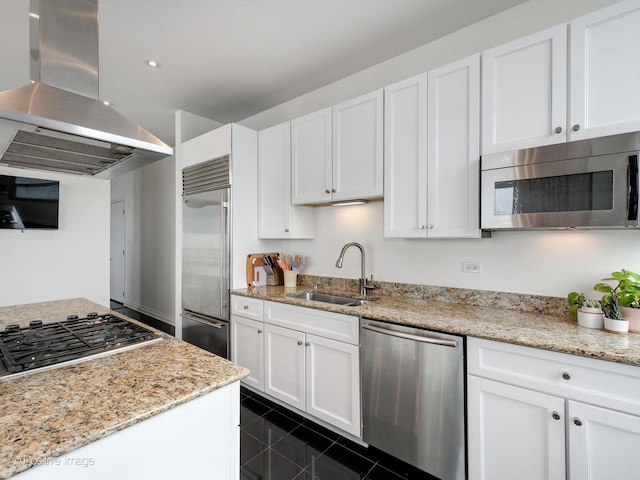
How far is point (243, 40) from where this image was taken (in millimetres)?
2268

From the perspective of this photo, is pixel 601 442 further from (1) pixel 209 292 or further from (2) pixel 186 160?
(2) pixel 186 160

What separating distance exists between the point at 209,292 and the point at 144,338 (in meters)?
1.67

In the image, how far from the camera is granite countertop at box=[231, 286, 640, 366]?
1.23 m

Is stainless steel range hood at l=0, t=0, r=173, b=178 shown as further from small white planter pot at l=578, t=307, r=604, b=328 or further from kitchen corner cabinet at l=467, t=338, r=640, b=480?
small white planter pot at l=578, t=307, r=604, b=328

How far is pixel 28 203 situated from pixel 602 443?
16.8 feet

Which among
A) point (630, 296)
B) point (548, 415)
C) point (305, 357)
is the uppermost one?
point (630, 296)

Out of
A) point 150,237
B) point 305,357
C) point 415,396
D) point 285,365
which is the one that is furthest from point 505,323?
point 150,237

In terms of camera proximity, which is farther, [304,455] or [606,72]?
[304,455]

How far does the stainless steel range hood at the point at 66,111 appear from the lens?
3.35ft

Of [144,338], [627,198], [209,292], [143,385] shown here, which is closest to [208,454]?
[143,385]

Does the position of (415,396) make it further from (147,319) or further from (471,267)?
(147,319)

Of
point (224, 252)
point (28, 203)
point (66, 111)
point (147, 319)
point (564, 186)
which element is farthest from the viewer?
point (147, 319)

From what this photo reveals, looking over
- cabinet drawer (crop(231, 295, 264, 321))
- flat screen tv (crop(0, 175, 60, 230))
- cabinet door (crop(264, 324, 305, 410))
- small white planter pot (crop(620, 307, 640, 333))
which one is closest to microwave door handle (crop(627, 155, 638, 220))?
small white planter pot (crop(620, 307, 640, 333))

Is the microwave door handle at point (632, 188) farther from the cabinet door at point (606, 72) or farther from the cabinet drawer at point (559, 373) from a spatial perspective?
the cabinet drawer at point (559, 373)
